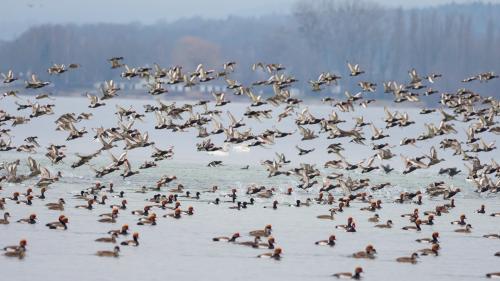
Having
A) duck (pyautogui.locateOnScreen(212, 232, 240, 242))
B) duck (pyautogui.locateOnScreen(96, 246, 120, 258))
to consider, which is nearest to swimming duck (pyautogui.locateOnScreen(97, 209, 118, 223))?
duck (pyautogui.locateOnScreen(212, 232, 240, 242))

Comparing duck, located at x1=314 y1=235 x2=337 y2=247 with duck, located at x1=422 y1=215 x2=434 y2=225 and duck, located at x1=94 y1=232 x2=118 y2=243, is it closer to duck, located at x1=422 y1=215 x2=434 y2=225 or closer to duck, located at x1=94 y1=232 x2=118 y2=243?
duck, located at x1=94 y1=232 x2=118 y2=243

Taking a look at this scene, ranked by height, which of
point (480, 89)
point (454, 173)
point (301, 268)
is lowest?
point (301, 268)

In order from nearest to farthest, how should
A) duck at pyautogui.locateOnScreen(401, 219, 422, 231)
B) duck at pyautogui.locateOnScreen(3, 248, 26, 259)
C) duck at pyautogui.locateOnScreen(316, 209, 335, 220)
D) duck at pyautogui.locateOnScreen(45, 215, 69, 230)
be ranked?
duck at pyautogui.locateOnScreen(3, 248, 26, 259) < duck at pyautogui.locateOnScreen(45, 215, 69, 230) < duck at pyautogui.locateOnScreen(401, 219, 422, 231) < duck at pyautogui.locateOnScreen(316, 209, 335, 220)

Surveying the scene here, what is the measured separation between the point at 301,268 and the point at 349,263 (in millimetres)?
2101

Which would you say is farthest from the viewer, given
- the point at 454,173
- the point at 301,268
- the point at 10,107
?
the point at 10,107

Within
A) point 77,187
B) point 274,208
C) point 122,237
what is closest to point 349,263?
point 122,237

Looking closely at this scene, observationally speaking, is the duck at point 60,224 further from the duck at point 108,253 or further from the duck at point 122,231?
the duck at point 108,253

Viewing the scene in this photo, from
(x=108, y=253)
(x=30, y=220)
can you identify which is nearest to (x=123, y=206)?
(x=30, y=220)

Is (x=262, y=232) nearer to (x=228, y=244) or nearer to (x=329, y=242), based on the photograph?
(x=228, y=244)

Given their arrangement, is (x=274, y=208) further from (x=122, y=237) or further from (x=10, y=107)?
(x=10, y=107)

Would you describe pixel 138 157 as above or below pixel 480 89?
below

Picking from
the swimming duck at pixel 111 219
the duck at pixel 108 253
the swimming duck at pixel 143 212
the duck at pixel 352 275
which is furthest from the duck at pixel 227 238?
the duck at pixel 352 275

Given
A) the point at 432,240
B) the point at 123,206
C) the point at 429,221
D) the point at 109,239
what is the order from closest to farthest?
the point at 109,239 < the point at 432,240 < the point at 429,221 < the point at 123,206

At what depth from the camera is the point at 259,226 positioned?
50.8 metres
